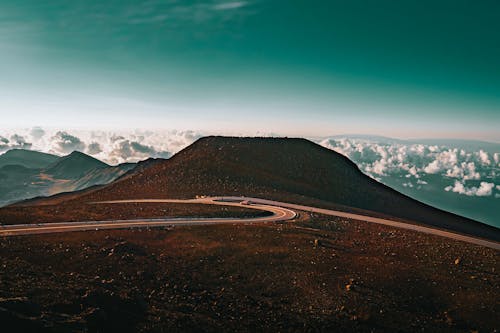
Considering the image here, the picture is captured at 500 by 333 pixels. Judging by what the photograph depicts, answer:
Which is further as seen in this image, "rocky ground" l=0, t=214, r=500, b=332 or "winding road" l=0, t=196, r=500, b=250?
"winding road" l=0, t=196, r=500, b=250

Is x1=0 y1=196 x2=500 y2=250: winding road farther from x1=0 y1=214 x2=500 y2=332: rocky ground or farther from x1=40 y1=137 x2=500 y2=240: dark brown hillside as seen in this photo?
x1=40 y1=137 x2=500 y2=240: dark brown hillside

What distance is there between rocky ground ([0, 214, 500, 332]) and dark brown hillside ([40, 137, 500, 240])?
159 feet

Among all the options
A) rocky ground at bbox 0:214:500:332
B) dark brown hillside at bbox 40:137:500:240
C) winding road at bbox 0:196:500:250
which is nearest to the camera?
rocky ground at bbox 0:214:500:332

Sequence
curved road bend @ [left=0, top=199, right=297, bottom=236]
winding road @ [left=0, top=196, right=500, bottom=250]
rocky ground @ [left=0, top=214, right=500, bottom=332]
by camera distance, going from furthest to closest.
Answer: winding road @ [left=0, top=196, right=500, bottom=250]
curved road bend @ [left=0, top=199, right=297, bottom=236]
rocky ground @ [left=0, top=214, right=500, bottom=332]

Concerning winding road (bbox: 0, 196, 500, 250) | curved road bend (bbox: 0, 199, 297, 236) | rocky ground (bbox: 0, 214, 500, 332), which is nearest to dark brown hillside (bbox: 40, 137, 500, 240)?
winding road (bbox: 0, 196, 500, 250)

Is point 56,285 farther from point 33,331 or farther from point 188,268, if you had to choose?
point 188,268

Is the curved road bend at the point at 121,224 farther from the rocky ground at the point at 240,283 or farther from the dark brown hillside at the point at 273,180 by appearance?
the dark brown hillside at the point at 273,180

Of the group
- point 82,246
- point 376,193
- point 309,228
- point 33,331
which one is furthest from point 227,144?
point 33,331

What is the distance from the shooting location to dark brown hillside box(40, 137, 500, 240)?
108625mm

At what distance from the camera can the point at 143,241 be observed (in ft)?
171

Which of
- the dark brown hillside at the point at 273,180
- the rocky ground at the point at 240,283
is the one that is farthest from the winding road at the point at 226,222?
the dark brown hillside at the point at 273,180

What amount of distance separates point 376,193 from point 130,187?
104702 millimetres

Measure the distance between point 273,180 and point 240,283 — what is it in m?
84.5

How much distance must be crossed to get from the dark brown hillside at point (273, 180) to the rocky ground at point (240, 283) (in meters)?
48.5
